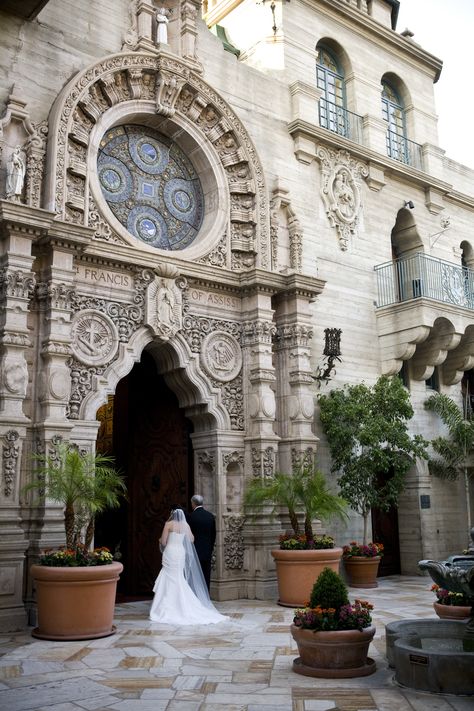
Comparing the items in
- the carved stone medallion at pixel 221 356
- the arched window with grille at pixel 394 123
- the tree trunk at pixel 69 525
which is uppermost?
the arched window with grille at pixel 394 123

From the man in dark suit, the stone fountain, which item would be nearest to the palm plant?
the man in dark suit

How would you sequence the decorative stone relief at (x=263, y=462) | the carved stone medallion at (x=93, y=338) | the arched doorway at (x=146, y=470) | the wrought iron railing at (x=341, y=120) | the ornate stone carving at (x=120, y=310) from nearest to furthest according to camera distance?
the carved stone medallion at (x=93, y=338)
the ornate stone carving at (x=120, y=310)
the decorative stone relief at (x=263, y=462)
the arched doorway at (x=146, y=470)
the wrought iron railing at (x=341, y=120)

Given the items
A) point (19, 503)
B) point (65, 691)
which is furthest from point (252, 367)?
point (65, 691)

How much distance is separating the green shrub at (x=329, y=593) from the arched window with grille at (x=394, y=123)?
1419 cm

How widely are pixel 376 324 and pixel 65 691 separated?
12.1m

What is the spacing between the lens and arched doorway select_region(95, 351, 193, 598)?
46.3ft

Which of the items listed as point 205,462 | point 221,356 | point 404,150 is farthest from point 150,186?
point 404,150

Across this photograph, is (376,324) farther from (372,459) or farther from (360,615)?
(360,615)

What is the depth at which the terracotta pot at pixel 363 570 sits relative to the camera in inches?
569

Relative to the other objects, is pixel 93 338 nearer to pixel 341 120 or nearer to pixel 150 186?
pixel 150 186

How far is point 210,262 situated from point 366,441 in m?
4.79

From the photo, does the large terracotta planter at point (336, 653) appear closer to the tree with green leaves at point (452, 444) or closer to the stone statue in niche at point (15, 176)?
the stone statue in niche at point (15, 176)

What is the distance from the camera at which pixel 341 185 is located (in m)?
17.1

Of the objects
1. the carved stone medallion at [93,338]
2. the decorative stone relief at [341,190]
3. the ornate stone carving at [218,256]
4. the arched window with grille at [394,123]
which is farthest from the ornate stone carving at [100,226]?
the arched window with grille at [394,123]
